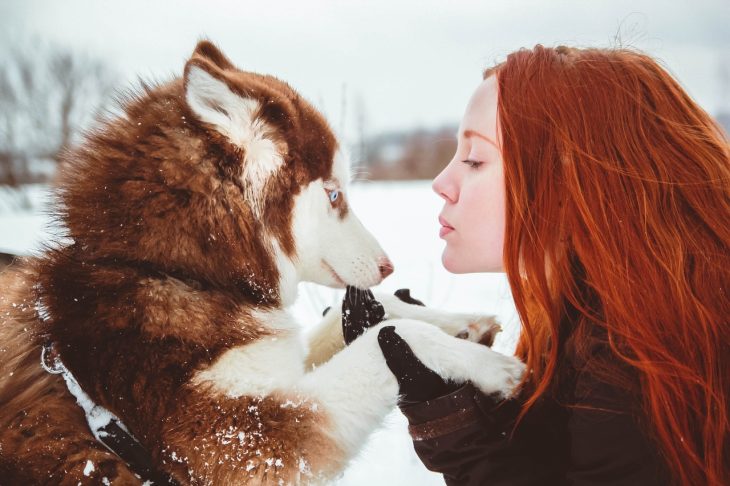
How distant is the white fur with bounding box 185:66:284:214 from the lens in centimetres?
181

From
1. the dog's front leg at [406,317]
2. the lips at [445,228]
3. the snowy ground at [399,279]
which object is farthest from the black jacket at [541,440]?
the lips at [445,228]

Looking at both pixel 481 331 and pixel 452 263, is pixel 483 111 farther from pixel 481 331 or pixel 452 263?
pixel 481 331

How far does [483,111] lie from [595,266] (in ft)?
2.27

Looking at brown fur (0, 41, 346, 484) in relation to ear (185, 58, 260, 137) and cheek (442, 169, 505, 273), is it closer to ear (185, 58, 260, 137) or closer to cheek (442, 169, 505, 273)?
ear (185, 58, 260, 137)

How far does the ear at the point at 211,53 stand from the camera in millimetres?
2264

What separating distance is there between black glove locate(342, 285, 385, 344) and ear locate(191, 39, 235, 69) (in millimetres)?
1231

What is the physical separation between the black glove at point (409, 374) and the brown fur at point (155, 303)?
12.6 inches

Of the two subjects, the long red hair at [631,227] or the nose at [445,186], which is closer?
the long red hair at [631,227]

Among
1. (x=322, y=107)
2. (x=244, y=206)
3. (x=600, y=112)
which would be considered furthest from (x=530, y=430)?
(x=322, y=107)

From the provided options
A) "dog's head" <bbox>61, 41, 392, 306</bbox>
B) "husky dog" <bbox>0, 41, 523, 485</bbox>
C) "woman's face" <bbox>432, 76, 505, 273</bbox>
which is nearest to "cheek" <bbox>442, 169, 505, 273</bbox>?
"woman's face" <bbox>432, 76, 505, 273</bbox>

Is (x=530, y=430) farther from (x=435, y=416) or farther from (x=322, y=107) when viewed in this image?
(x=322, y=107)

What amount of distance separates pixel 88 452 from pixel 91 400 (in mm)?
156

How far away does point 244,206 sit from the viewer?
1.92 m

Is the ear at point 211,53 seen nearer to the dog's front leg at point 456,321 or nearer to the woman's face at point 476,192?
the woman's face at point 476,192
